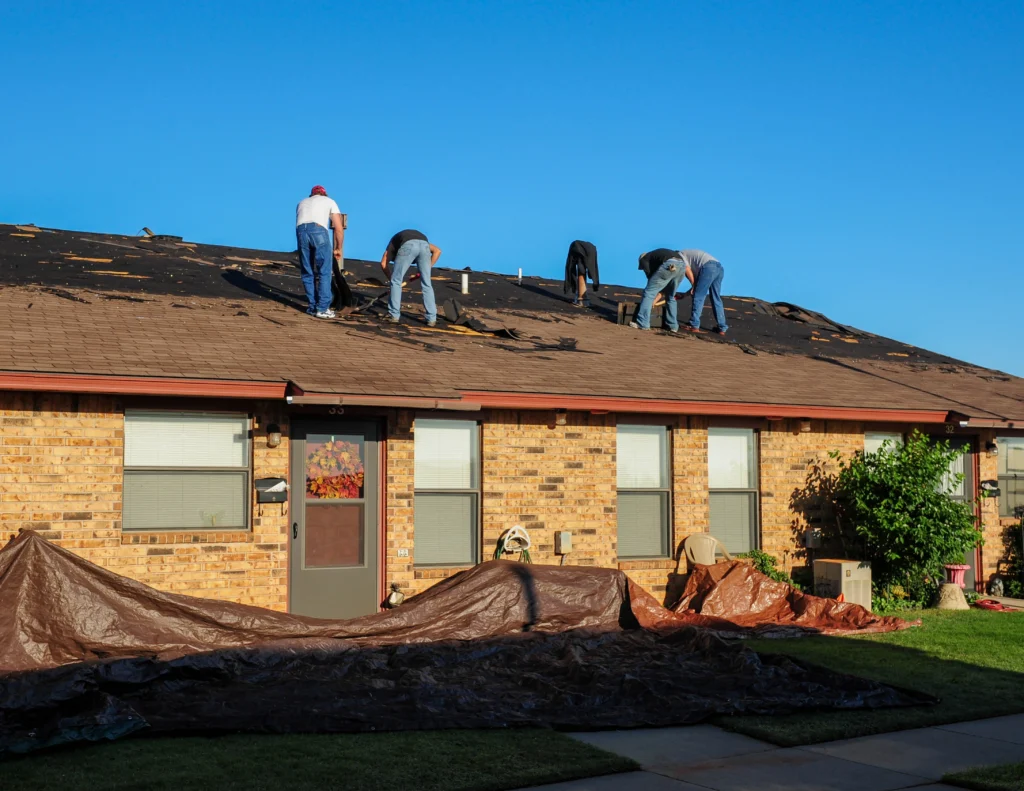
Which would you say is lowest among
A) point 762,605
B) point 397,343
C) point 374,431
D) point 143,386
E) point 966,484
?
point 762,605

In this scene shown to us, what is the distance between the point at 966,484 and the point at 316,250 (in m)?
9.23

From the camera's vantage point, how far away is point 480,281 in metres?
19.0

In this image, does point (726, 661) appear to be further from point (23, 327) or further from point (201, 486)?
point (23, 327)

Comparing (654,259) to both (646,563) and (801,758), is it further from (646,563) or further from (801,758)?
(801,758)

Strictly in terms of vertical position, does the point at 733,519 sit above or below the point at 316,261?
below

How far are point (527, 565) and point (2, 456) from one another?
512cm

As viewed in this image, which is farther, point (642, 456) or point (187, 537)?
point (642, 456)

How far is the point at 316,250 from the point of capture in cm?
1420

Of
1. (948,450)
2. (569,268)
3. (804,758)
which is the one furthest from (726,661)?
(569,268)

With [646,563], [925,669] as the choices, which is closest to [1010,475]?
[646,563]

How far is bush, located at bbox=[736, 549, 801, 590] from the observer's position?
13.9 meters

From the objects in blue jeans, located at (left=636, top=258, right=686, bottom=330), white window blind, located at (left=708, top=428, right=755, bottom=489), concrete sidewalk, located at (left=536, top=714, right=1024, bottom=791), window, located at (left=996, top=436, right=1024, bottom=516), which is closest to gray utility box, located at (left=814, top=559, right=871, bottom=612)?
white window blind, located at (left=708, top=428, right=755, bottom=489)

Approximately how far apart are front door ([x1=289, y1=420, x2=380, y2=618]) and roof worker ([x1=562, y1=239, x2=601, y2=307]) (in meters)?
7.35

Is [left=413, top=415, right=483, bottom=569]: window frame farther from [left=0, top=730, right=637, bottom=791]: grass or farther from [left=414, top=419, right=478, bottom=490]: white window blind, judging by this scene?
[left=0, top=730, right=637, bottom=791]: grass
